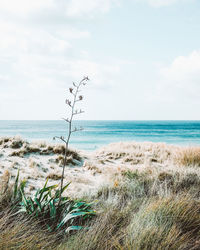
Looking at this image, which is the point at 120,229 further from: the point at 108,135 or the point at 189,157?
the point at 108,135

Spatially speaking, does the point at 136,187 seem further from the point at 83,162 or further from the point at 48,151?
the point at 48,151

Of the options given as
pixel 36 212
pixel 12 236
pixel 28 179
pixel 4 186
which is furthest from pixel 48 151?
pixel 12 236

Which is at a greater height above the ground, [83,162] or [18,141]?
[18,141]

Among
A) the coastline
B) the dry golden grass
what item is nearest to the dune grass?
the coastline

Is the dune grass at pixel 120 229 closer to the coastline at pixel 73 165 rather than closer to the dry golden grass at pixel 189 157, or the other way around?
the coastline at pixel 73 165

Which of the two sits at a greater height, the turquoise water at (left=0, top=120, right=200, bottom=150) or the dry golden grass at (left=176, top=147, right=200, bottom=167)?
the dry golden grass at (left=176, top=147, right=200, bottom=167)

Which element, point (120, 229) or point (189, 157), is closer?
point (120, 229)

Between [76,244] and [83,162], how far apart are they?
741 cm

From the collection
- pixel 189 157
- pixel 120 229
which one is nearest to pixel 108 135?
pixel 189 157

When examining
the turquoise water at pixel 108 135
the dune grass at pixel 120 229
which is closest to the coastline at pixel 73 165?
the dune grass at pixel 120 229

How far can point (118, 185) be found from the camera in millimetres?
5348

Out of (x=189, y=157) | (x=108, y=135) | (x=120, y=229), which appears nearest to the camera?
(x=120, y=229)

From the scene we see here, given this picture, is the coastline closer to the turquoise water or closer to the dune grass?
the dune grass

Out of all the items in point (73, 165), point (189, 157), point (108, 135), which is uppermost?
point (189, 157)
